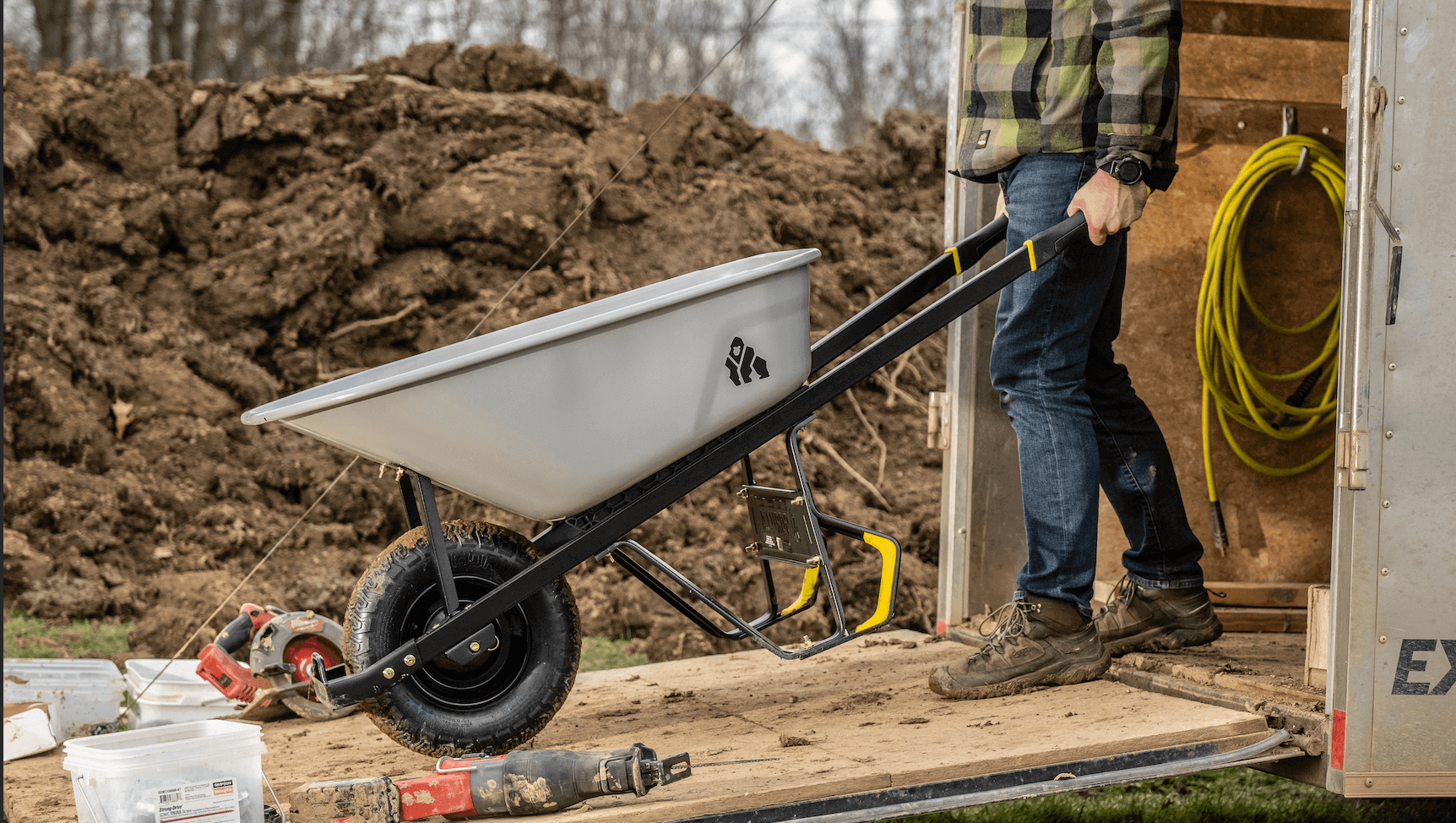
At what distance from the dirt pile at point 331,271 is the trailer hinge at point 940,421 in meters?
1.21

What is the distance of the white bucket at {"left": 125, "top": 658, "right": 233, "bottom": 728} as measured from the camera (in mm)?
2697

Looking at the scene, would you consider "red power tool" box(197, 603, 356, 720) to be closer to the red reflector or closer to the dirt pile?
the red reflector

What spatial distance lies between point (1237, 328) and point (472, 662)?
2.29m

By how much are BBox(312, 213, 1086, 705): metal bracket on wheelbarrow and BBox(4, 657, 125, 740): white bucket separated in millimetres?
883

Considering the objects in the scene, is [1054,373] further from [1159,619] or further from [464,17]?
[464,17]

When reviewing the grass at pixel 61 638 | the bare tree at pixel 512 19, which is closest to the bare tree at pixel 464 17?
the bare tree at pixel 512 19

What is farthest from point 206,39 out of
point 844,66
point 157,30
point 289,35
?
point 844,66

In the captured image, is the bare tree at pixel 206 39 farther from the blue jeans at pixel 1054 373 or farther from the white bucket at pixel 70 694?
the blue jeans at pixel 1054 373

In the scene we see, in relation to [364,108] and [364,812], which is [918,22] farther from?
[364,812]

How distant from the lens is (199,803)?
1803 mm

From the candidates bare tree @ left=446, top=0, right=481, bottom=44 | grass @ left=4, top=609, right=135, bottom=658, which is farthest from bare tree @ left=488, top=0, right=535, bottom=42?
grass @ left=4, top=609, right=135, bottom=658

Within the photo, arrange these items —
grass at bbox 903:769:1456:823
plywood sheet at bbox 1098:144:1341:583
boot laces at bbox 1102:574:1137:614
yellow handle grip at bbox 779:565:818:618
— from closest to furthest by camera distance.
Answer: yellow handle grip at bbox 779:565:818:618 < boot laces at bbox 1102:574:1137:614 < grass at bbox 903:769:1456:823 < plywood sheet at bbox 1098:144:1341:583

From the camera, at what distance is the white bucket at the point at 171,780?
1786 millimetres

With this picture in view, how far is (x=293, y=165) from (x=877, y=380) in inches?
126
